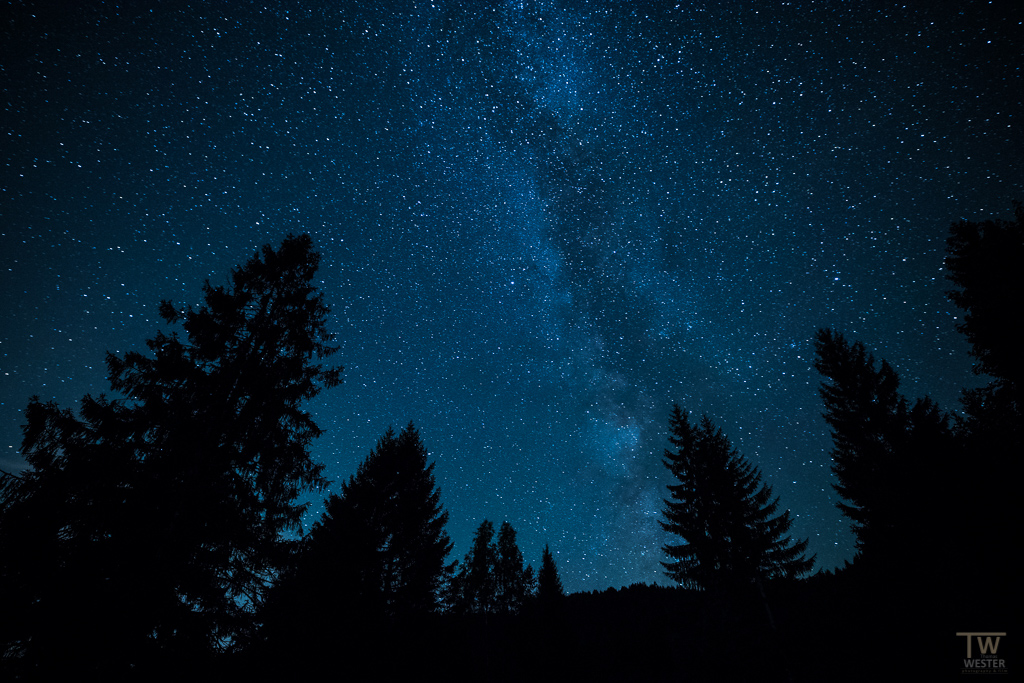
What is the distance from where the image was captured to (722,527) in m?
18.6

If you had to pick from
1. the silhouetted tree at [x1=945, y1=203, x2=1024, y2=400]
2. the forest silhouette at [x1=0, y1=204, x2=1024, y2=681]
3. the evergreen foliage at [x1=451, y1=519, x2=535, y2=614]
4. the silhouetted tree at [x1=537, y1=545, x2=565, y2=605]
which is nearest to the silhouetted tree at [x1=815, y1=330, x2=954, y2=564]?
the forest silhouette at [x1=0, y1=204, x2=1024, y2=681]

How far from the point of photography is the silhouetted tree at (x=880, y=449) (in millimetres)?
12000

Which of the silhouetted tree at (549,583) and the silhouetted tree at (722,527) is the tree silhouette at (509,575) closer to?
the silhouetted tree at (549,583)

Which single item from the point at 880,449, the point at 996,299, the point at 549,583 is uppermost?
the point at 996,299

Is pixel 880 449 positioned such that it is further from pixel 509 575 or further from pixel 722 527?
pixel 509 575

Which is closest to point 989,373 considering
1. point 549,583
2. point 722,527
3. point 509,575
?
point 722,527

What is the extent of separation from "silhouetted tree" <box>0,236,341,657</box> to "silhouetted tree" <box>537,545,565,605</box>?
65.1ft

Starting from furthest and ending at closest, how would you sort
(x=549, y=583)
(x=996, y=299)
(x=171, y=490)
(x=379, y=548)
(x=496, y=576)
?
(x=496, y=576) → (x=549, y=583) → (x=379, y=548) → (x=996, y=299) → (x=171, y=490)

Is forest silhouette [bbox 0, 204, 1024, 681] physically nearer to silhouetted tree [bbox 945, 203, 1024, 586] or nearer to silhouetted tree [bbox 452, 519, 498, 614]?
silhouetted tree [bbox 945, 203, 1024, 586]

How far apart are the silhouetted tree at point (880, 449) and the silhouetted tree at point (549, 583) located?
15730 mm

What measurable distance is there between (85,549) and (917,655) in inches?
757

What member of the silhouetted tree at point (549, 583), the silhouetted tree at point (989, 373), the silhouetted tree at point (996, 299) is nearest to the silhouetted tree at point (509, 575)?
the silhouetted tree at point (549, 583)

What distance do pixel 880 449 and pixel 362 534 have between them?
74.6ft

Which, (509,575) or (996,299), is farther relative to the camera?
(509,575)
